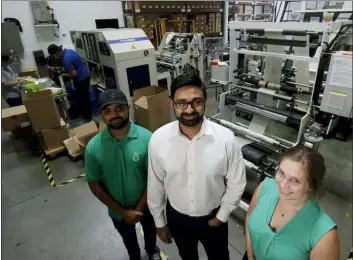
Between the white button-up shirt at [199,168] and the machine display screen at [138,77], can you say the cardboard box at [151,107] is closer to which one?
the machine display screen at [138,77]

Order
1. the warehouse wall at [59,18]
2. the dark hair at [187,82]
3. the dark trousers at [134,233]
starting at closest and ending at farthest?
the dark hair at [187,82] < the dark trousers at [134,233] < the warehouse wall at [59,18]

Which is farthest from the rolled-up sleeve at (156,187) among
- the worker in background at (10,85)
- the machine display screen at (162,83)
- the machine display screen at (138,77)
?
the worker in background at (10,85)

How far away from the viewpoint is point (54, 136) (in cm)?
350

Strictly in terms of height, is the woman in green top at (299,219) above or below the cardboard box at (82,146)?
above

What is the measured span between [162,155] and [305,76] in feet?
6.18

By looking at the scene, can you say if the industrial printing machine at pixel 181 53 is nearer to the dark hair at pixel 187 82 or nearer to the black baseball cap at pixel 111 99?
the black baseball cap at pixel 111 99

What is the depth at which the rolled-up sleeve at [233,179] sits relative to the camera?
1224mm

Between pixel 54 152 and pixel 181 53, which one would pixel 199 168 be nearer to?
pixel 54 152

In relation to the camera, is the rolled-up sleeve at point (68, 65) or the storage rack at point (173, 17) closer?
the rolled-up sleeve at point (68, 65)

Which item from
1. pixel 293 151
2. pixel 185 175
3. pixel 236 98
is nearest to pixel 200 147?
pixel 185 175

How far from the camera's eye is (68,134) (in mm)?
3697

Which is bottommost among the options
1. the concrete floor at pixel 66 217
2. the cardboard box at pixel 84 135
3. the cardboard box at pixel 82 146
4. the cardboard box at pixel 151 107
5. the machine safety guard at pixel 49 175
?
the concrete floor at pixel 66 217

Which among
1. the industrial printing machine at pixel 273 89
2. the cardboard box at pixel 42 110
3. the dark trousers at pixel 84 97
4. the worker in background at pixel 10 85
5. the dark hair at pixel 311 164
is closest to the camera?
the dark hair at pixel 311 164

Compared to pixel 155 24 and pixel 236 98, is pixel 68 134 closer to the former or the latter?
pixel 236 98
